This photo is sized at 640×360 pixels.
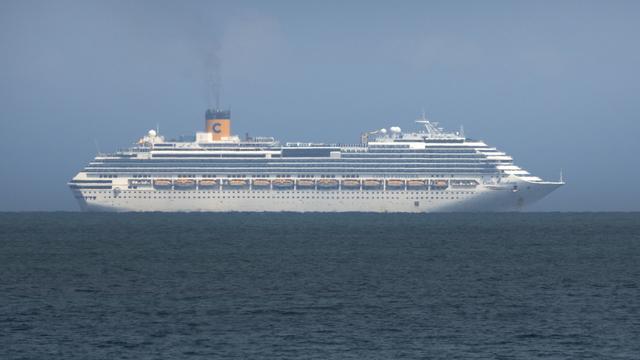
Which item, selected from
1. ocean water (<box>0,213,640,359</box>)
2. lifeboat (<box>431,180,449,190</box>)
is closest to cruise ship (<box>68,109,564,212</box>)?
lifeboat (<box>431,180,449,190</box>)

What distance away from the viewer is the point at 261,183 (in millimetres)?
130250

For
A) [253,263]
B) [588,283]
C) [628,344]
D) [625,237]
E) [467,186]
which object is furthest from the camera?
[467,186]

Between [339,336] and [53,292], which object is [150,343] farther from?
[53,292]

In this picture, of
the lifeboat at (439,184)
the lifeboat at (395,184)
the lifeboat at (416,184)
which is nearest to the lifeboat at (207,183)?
the lifeboat at (395,184)

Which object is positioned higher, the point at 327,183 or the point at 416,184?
the point at 327,183

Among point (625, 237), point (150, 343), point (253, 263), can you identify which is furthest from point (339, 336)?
point (625, 237)

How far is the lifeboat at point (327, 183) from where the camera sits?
12938 cm

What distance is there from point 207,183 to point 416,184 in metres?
19.7

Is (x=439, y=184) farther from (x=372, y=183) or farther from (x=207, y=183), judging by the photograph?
(x=207, y=183)

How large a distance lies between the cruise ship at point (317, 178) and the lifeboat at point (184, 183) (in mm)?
98

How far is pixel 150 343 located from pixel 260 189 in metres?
96.6

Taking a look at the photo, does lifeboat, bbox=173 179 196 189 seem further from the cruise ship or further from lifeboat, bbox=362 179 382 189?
lifeboat, bbox=362 179 382 189

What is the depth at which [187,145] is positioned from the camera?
446 ft

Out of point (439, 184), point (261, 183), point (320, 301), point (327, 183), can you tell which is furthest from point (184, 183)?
point (320, 301)
